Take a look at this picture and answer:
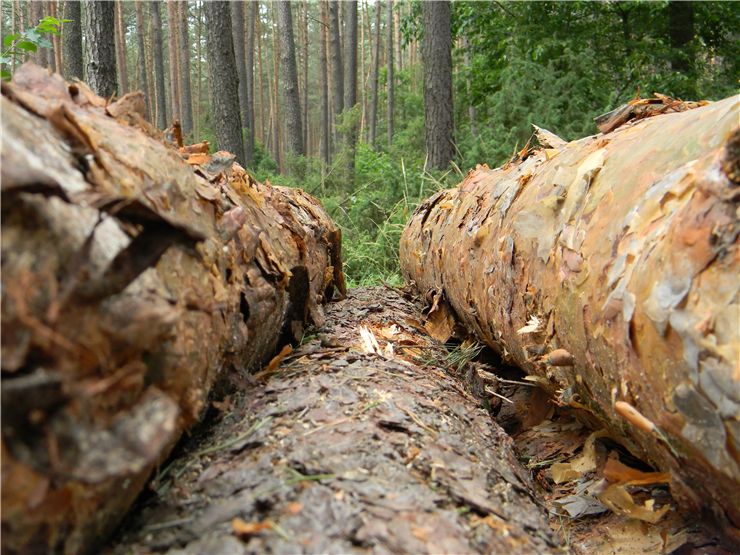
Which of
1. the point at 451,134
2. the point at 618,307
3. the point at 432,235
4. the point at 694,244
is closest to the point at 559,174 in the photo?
the point at 618,307

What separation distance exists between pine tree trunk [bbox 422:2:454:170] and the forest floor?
5.79 meters

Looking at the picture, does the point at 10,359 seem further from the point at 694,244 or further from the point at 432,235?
the point at 432,235

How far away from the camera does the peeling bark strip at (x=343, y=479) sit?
1041 millimetres

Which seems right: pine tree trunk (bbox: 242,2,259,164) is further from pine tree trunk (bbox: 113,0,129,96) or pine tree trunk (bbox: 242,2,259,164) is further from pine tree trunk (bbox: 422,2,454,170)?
pine tree trunk (bbox: 422,2,454,170)

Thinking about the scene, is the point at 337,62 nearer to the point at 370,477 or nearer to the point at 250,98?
the point at 250,98

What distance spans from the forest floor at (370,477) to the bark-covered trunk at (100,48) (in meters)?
5.27

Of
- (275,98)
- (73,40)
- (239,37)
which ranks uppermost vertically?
→ (239,37)

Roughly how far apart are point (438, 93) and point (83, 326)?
7.40 metres

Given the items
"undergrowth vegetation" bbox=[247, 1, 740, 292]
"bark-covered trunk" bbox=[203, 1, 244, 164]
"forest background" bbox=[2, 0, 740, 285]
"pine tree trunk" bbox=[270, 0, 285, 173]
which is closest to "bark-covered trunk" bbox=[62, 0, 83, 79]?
"forest background" bbox=[2, 0, 740, 285]

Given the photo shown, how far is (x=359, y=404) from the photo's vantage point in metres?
1.61

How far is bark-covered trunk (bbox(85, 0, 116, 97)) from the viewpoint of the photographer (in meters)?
6.13

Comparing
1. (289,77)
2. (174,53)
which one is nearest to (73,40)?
(289,77)

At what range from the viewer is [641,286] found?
134 centimetres

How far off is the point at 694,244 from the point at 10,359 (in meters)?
1.26
